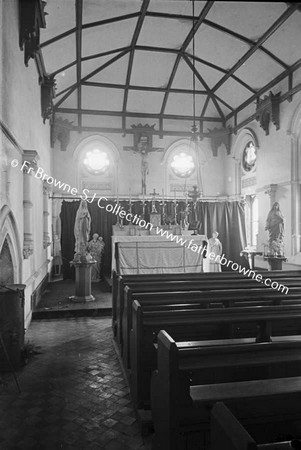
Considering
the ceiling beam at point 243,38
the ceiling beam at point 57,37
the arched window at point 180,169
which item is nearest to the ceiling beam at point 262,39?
the ceiling beam at point 243,38

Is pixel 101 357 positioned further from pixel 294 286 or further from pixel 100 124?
pixel 100 124

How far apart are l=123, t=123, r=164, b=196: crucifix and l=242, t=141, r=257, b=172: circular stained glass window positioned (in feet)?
10.1

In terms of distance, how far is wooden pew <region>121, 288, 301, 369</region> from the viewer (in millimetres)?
3635

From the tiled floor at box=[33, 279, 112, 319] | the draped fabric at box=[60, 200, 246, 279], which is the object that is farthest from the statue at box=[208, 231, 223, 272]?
the tiled floor at box=[33, 279, 112, 319]

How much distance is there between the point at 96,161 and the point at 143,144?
1800mm

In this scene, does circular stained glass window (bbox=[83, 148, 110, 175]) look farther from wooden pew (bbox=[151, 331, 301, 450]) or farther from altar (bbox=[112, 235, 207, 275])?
wooden pew (bbox=[151, 331, 301, 450])

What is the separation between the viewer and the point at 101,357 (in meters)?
4.69

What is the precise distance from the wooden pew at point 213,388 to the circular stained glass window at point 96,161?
35.5 feet

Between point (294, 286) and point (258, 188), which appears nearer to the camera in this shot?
point (294, 286)

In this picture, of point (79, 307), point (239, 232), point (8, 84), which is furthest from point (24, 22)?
point (239, 232)

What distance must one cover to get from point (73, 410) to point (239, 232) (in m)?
10.3

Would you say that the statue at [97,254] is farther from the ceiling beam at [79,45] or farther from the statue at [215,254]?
the ceiling beam at [79,45]

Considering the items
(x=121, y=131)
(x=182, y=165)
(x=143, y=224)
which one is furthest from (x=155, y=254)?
(x=121, y=131)

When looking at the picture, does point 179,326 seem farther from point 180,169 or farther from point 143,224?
point 180,169
